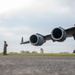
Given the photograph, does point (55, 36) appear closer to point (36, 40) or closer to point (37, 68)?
point (36, 40)

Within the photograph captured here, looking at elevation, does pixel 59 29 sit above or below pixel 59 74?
above

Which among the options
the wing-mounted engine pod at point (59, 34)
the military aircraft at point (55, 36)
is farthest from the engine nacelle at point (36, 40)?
the wing-mounted engine pod at point (59, 34)

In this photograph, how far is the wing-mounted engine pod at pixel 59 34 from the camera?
23.2 metres

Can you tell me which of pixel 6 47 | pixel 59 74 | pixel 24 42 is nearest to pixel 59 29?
pixel 6 47

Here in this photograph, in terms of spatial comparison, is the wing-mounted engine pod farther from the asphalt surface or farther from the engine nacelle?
the asphalt surface

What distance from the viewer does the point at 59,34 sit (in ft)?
78.0

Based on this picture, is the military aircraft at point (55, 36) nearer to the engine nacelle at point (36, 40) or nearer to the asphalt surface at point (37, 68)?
the engine nacelle at point (36, 40)

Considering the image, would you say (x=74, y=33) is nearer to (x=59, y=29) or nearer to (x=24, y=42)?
(x=59, y=29)

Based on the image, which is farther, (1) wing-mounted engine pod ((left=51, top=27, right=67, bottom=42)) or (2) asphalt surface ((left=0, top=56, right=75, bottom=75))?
(1) wing-mounted engine pod ((left=51, top=27, right=67, bottom=42))

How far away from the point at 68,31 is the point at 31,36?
14.3ft

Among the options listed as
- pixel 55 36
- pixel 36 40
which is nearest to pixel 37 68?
pixel 55 36

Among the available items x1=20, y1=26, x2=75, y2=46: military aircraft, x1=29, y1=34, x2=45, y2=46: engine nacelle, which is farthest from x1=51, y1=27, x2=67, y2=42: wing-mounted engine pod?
x1=29, y1=34, x2=45, y2=46: engine nacelle

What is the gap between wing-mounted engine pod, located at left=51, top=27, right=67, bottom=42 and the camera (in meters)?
23.2

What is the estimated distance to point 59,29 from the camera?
23547mm
